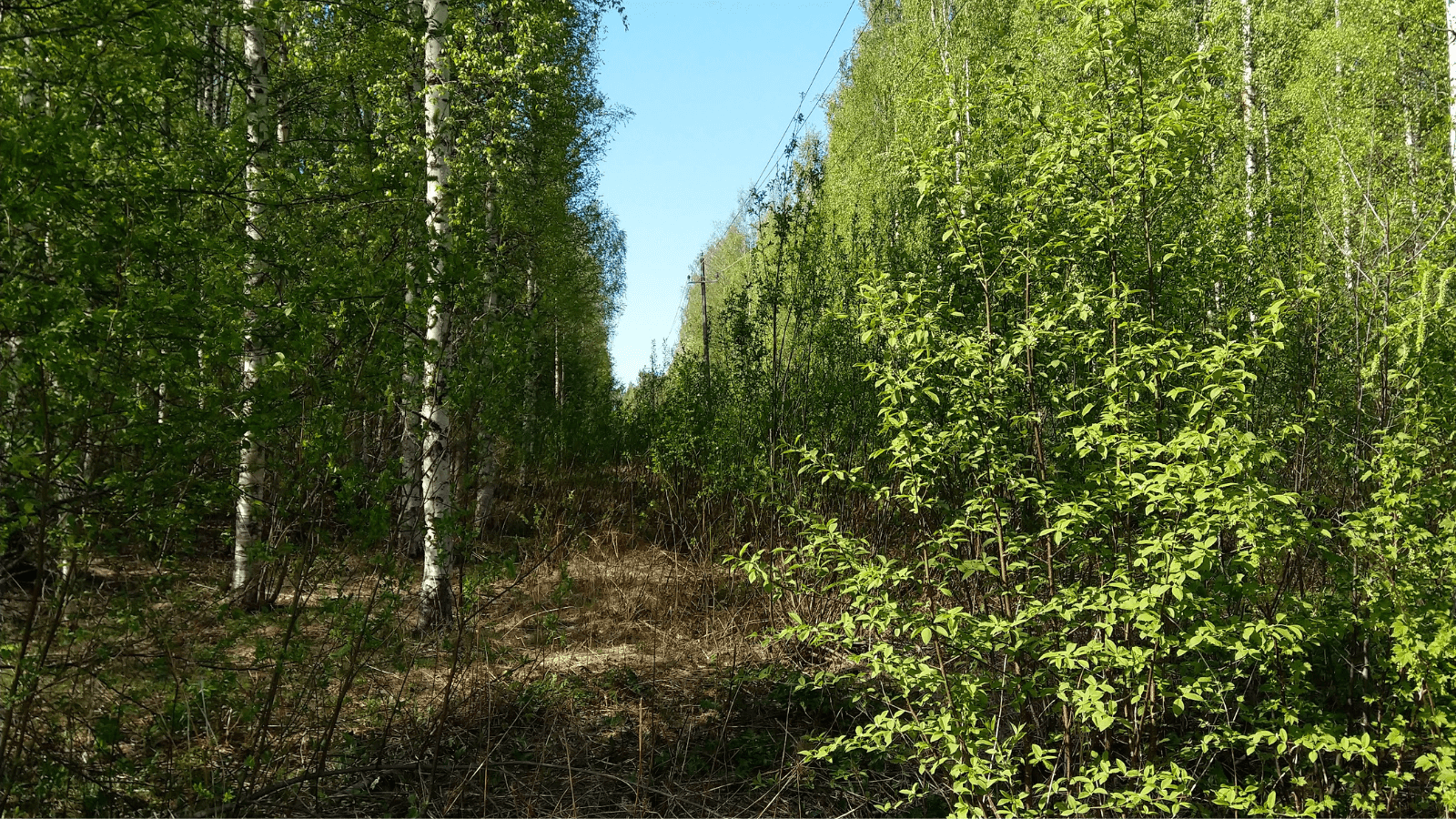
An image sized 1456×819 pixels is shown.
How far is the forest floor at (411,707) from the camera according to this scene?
2844 mm

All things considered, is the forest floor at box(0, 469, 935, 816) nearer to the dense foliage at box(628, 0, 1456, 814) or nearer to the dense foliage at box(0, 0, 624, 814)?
the dense foliage at box(0, 0, 624, 814)

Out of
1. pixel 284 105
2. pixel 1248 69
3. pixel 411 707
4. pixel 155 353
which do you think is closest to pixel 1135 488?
pixel 155 353

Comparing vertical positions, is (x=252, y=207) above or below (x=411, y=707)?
above

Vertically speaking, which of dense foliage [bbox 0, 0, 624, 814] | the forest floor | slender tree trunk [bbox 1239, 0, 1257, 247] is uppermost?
slender tree trunk [bbox 1239, 0, 1257, 247]

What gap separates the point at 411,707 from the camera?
13.9 feet

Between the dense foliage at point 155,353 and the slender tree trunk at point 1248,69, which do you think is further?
the slender tree trunk at point 1248,69

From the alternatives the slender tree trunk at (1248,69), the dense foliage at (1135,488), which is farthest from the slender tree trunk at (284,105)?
the slender tree trunk at (1248,69)

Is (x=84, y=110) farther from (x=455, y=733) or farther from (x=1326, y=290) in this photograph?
(x=1326, y=290)

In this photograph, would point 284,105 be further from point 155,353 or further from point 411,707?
point 411,707

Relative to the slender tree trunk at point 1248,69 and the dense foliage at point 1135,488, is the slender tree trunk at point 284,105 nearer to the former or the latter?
the dense foliage at point 1135,488

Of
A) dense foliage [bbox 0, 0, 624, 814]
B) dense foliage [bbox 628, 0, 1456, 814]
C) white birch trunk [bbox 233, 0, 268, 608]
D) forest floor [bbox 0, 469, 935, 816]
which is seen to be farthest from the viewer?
white birch trunk [bbox 233, 0, 268, 608]

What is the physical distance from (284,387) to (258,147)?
3.95 feet

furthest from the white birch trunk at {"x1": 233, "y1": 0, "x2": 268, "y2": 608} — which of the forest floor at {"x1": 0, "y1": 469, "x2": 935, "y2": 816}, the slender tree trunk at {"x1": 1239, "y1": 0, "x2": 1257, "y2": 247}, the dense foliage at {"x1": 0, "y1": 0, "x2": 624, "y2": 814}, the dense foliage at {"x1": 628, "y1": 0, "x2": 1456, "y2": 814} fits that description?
the slender tree trunk at {"x1": 1239, "y1": 0, "x2": 1257, "y2": 247}

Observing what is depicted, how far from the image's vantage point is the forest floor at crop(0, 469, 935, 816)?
2844 millimetres
